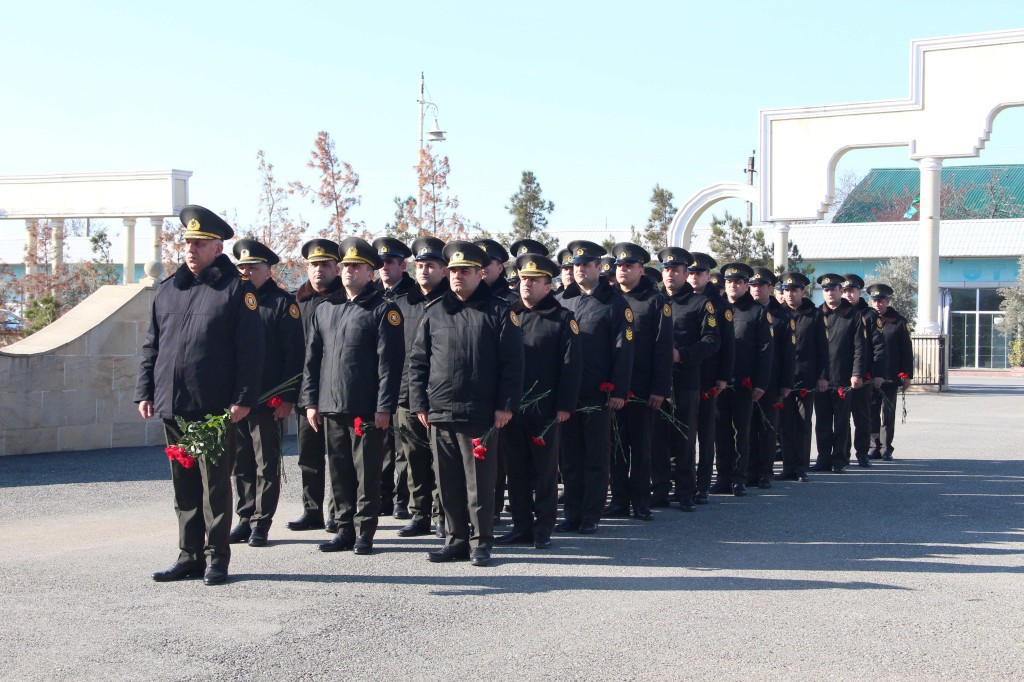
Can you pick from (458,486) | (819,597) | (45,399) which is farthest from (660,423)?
(45,399)

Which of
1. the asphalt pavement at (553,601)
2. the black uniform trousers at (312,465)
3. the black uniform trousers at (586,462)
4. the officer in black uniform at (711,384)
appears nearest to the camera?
the asphalt pavement at (553,601)

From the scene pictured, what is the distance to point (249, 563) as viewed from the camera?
24.6 ft

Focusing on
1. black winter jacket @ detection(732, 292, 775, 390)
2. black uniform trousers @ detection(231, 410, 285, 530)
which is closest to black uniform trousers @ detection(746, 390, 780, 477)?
black winter jacket @ detection(732, 292, 775, 390)

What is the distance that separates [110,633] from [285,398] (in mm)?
3151

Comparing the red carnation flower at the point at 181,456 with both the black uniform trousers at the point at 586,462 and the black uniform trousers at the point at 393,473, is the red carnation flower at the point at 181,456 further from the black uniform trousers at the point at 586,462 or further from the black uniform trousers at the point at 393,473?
the black uniform trousers at the point at 586,462

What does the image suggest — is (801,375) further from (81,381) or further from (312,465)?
(81,381)

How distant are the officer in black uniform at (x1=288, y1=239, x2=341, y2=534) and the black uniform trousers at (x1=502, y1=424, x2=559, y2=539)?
4.46ft

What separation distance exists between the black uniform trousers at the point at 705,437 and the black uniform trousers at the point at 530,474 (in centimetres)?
260

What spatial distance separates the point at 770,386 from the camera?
1202cm

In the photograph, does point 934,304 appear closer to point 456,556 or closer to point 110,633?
point 456,556

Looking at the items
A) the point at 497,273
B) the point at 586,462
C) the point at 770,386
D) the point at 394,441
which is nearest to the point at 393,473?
the point at 394,441

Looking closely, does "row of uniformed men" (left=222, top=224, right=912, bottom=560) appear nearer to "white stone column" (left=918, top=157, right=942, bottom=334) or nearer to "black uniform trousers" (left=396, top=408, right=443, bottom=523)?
"black uniform trousers" (left=396, top=408, right=443, bottom=523)

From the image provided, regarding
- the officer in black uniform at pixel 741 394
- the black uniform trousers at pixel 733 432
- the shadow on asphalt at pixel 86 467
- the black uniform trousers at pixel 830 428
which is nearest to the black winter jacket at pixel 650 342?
the officer in black uniform at pixel 741 394

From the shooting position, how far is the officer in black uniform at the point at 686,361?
10109 millimetres
